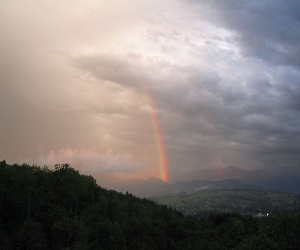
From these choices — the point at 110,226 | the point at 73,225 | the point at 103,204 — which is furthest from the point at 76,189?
the point at 73,225

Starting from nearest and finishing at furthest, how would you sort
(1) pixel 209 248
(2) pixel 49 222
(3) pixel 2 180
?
(1) pixel 209 248, (2) pixel 49 222, (3) pixel 2 180

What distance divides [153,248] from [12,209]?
142 ft

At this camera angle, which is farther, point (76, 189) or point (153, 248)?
point (76, 189)

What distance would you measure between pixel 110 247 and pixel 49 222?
18693 mm

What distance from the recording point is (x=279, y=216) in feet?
135

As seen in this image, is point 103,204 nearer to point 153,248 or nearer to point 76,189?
point 76,189

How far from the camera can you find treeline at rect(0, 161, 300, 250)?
140 feet

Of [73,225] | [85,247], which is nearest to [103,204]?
[73,225]

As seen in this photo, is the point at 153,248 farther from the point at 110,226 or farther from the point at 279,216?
the point at 279,216

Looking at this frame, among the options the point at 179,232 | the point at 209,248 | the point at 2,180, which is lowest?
the point at 179,232

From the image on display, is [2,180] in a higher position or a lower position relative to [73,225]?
higher

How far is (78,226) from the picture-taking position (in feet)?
210

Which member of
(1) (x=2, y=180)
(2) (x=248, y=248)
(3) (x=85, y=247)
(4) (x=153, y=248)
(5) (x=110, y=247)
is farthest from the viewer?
(1) (x=2, y=180)

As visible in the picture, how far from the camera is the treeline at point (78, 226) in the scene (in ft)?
140
